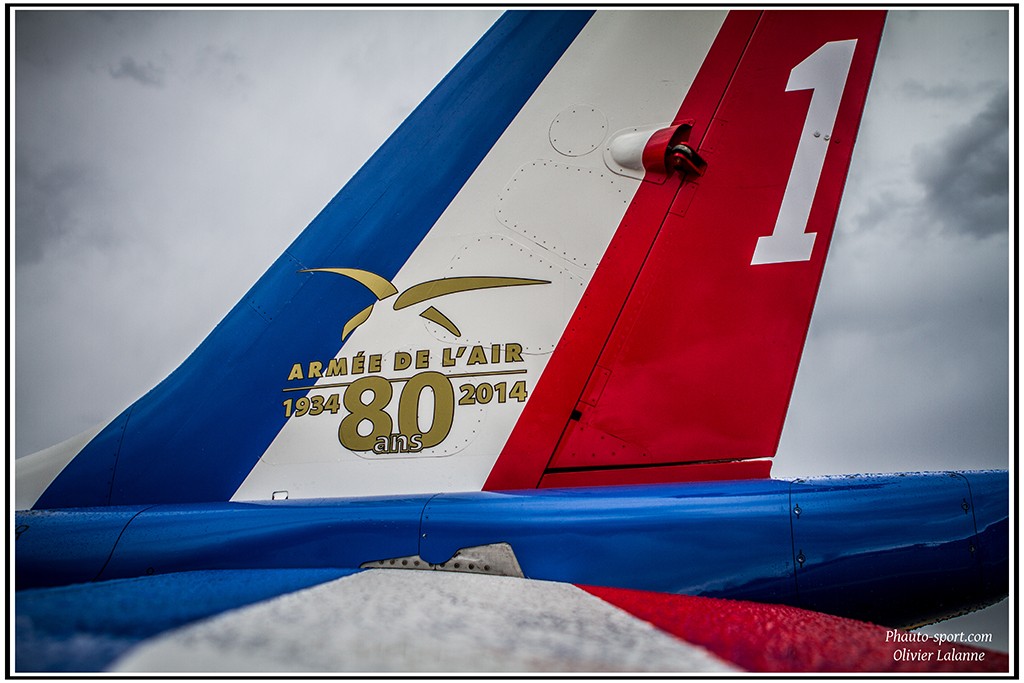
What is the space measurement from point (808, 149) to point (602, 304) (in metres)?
0.86

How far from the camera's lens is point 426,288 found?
8.79 feet

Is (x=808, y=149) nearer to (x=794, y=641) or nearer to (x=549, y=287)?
(x=549, y=287)

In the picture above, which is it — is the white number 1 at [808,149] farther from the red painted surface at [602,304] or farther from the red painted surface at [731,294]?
the red painted surface at [602,304]

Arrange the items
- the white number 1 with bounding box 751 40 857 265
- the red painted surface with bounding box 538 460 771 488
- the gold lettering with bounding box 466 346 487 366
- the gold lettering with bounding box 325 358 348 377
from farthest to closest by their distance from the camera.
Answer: the gold lettering with bounding box 325 358 348 377 < the gold lettering with bounding box 466 346 487 366 < the white number 1 with bounding box 751 40 857 265 < the red painted surface with bounding box 538 460 771 488

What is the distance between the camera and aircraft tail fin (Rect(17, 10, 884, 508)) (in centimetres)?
227

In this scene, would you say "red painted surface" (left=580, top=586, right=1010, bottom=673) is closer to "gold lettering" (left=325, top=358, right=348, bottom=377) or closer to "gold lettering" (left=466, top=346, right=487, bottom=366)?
"gold lettering" (left=466, top=346, right=487, bottom=366)

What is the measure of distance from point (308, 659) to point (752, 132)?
2.11 m

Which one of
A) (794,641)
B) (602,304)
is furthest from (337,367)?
(794,641)

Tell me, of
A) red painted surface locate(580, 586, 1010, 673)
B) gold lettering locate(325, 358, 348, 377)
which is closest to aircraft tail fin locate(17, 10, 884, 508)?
gold lettering locate(325, 358, 348, 377)

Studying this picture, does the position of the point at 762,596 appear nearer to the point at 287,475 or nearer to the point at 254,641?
the point at 254,641

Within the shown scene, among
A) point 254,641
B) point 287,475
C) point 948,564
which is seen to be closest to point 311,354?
point 287,475

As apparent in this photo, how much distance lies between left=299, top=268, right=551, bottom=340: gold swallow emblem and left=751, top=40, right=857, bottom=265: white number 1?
797mm

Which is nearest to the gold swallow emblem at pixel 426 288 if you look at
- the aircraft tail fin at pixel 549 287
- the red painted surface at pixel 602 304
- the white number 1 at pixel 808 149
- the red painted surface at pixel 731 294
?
the aircraft tail fin at pixel 549 287

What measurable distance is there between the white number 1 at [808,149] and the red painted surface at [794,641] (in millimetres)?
1134
